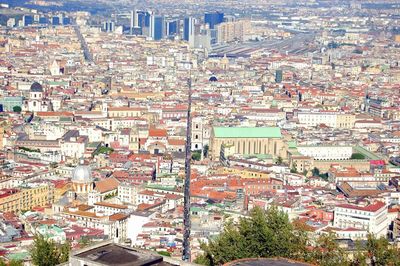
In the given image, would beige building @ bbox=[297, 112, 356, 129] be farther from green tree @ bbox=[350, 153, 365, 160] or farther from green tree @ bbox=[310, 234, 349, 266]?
green tree @ bbox=[310, 234, 349, 266]

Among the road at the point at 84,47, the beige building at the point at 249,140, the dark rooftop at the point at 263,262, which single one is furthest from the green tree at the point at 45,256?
the road at the point at 84,47

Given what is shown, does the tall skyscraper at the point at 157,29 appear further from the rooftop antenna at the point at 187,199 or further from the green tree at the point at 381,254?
the green tree at the point at 381,254

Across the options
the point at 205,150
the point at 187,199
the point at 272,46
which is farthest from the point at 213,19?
the point at 187,199

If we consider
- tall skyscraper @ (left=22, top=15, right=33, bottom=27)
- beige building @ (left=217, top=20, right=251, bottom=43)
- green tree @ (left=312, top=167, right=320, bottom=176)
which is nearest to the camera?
green tree @ (left=312, top=167, right=320, bottom=176)

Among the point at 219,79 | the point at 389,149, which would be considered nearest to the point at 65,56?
the point at 219,79

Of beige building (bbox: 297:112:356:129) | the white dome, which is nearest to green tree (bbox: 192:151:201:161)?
the white dome

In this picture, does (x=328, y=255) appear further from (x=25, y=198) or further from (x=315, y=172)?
(x=315, y=172)
